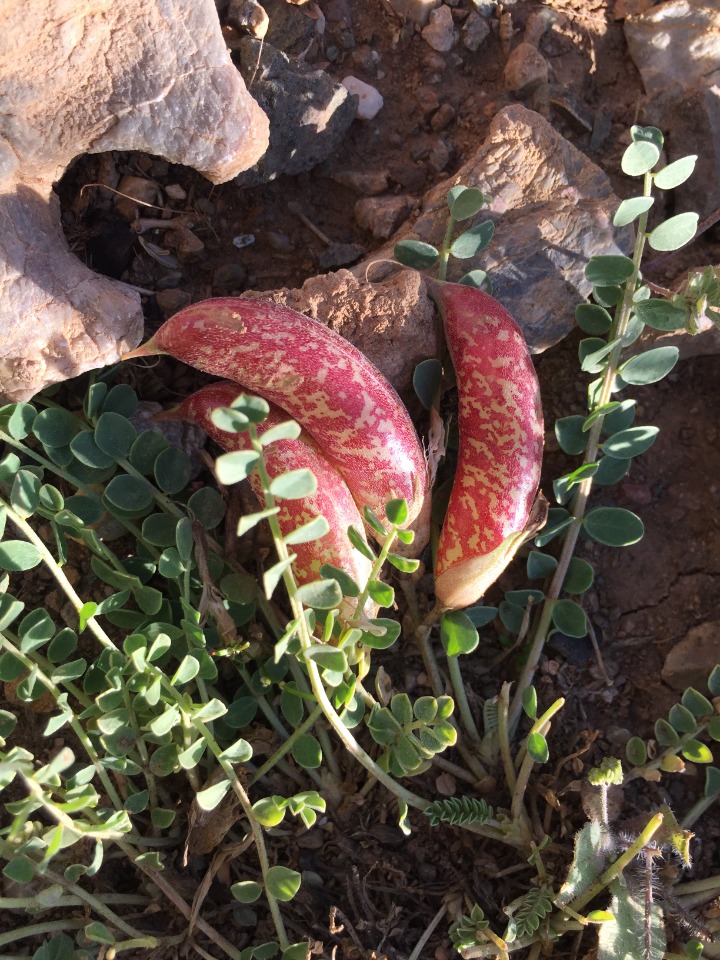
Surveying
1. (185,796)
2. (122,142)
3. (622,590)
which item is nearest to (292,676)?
(185,796)

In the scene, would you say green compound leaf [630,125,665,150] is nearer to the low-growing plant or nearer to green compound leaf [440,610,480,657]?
the low-growing plant

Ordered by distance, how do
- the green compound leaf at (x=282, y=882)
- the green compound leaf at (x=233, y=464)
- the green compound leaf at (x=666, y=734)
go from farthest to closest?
the green compound leaf at (x=666, y=734) → the green compound leaf at (x=282, y=882) → the green compound leaf at (x=233, y=464)

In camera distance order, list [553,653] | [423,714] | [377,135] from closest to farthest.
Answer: [423,714], [553,653], [377,135]

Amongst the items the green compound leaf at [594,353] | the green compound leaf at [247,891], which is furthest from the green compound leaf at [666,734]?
the green compound leaf at [247,891]

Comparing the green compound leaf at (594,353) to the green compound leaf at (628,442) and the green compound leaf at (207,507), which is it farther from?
the green compound leaf at (207,507)

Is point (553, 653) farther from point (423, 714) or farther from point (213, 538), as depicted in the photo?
Result: point (213, 538)

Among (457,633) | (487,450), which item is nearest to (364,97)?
(487,450)

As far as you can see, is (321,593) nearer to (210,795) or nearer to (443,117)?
(210,795)
